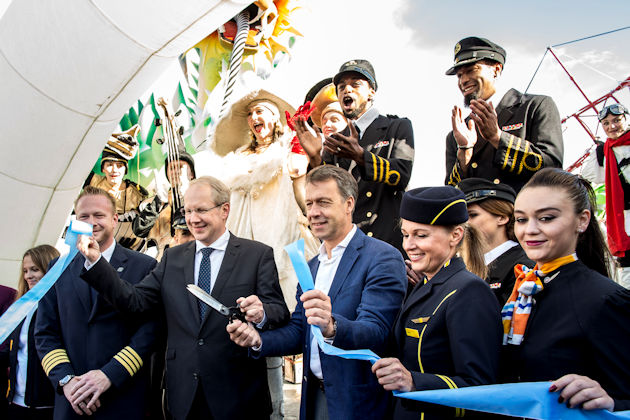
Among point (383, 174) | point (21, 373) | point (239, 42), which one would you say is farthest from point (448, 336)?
point (239, 42)

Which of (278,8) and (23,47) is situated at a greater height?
(278,8)

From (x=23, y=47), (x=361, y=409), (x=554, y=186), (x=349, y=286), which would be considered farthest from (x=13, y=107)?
(x=554, y=186)

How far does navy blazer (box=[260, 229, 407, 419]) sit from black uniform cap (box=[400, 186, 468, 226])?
1.56ft

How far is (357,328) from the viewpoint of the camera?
2.29 metres

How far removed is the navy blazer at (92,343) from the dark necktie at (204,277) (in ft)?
1.38

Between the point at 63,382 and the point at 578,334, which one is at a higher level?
the point at 578,334

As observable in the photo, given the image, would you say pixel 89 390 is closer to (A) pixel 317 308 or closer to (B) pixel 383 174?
(A) pixel 317 308

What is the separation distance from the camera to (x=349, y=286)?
268cm

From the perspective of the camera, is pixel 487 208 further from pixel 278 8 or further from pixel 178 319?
pixel 278 8

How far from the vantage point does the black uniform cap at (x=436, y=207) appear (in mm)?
2219

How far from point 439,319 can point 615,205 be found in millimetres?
3073

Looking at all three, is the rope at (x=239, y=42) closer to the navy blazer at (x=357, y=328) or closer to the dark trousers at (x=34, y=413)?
the dark trousers at (x=34, y=413)

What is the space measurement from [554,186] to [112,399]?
263 cm

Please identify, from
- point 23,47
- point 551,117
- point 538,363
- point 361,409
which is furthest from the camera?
point 23,47
